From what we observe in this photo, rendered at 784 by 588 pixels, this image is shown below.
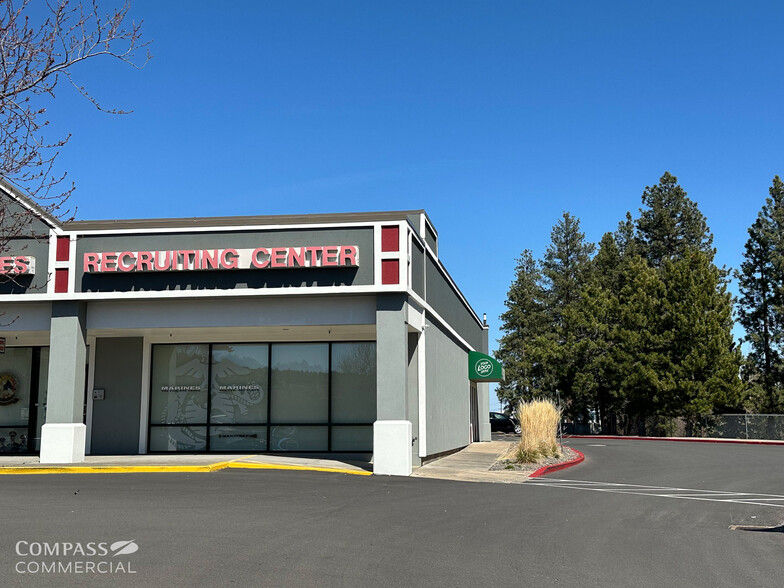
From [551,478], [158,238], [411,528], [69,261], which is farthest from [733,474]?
[69,261]

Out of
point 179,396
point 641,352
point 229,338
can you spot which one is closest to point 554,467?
point 229,338

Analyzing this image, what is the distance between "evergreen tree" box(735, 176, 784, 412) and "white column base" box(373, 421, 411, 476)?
126 ft

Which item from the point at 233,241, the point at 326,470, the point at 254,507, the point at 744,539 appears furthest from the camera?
the point at 233,241

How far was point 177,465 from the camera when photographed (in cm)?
1767

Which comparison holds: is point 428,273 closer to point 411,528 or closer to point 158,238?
point 158,238

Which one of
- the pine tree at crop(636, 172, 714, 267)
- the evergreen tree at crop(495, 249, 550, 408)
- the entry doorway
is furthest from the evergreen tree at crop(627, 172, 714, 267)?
the entry doorway

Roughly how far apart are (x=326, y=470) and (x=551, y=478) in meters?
5.24

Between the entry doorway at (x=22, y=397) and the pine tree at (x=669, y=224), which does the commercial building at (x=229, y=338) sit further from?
the pine tree at (x=669, y=224)

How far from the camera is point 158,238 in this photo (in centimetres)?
1906

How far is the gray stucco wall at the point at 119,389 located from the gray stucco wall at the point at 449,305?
8.62 m

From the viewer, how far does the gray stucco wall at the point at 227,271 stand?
61.1 ft

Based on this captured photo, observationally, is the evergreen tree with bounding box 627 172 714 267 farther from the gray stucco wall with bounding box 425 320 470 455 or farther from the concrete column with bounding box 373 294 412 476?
the concrete column with bounding box 373 294 412 476

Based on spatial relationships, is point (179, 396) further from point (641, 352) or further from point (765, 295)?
point (765, 295)

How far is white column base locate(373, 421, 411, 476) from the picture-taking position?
57.9 feet
